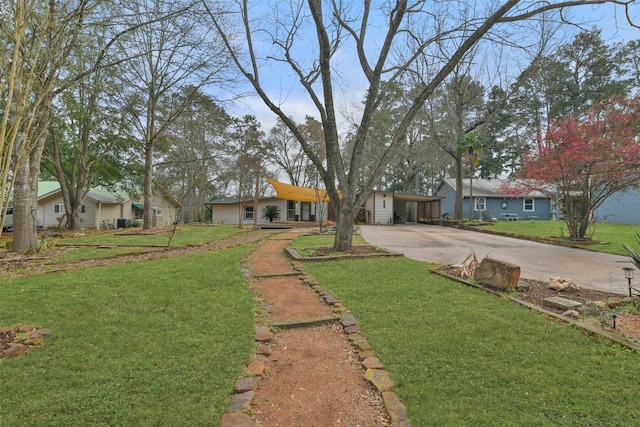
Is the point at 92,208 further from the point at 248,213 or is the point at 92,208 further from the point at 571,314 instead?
the point at 571,314

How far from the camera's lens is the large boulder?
508 cm

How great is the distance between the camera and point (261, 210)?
25047 millimetres

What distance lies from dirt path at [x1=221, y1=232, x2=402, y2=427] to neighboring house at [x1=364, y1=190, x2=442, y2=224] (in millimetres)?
19888

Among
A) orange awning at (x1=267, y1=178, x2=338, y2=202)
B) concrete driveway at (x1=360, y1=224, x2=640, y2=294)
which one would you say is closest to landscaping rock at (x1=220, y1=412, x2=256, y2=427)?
concrete driveway at (x1=360, y1=224, x2=640, y2=294)

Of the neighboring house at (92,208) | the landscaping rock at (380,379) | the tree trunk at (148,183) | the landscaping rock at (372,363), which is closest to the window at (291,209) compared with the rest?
the neighboring house at (92,208)

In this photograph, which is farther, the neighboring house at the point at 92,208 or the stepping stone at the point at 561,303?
the neighboring house at the point at 92,208

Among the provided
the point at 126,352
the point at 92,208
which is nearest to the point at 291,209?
the point at 92,208

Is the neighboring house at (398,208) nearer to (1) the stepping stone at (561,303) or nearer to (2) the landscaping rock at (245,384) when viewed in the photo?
(1) the stepping stone at (561,303)

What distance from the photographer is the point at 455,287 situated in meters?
5.32

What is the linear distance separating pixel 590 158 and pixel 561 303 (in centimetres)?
837

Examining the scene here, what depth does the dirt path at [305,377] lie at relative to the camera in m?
2.25

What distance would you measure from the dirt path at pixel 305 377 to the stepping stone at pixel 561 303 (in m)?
2.61

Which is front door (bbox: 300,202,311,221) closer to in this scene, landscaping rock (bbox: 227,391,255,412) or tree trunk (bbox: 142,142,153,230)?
tree trunk (bbox: 142,142,153,230)

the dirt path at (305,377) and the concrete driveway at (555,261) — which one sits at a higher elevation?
the concrete driveway at (555,261)
